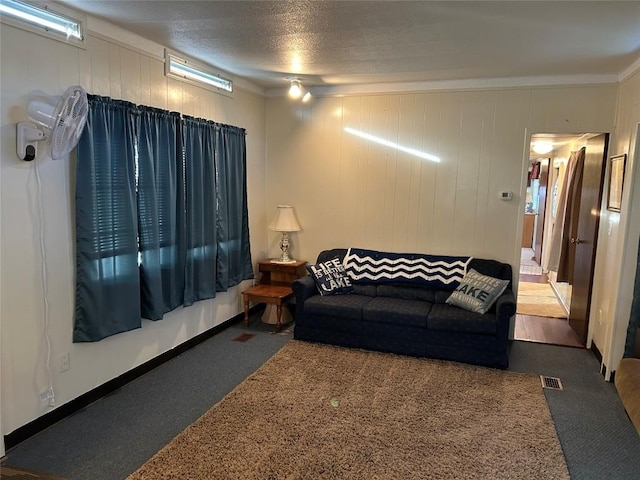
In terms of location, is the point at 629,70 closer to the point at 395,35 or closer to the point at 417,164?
the point at 417,164

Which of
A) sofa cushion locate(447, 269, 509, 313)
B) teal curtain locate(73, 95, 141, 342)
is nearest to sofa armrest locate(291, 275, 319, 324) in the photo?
sofa cushion locate(447, 269, 509, 313)

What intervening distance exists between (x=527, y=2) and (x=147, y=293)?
3081 mm

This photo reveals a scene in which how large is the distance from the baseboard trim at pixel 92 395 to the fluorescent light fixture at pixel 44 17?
2272 millimetres

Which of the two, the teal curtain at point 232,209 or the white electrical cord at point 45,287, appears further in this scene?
the teal curtain at point 232,209

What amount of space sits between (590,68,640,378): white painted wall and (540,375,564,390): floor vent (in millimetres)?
403

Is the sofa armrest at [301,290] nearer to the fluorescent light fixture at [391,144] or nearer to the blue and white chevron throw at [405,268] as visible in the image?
the blue and white chevron throw at [405,268]

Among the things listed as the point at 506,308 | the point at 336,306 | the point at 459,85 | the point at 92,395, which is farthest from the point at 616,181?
the point at 92,395

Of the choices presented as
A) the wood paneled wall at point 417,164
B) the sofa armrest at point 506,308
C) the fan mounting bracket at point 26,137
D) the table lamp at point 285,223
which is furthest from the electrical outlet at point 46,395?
the sofa armrest at point 506,308

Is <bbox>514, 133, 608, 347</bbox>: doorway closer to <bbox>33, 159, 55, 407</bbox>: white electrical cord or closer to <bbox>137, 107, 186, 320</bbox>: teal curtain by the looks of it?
<bbox>137, 107, 186, 320</bbox>: teal curtain

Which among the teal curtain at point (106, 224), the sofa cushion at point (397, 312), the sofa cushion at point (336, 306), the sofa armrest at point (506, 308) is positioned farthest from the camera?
the sofa cushion at point (336, 306)

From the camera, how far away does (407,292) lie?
4387 mm

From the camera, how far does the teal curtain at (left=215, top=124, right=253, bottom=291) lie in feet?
13.8

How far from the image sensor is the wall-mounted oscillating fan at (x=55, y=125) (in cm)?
235

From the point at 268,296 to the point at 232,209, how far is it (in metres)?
0.95
